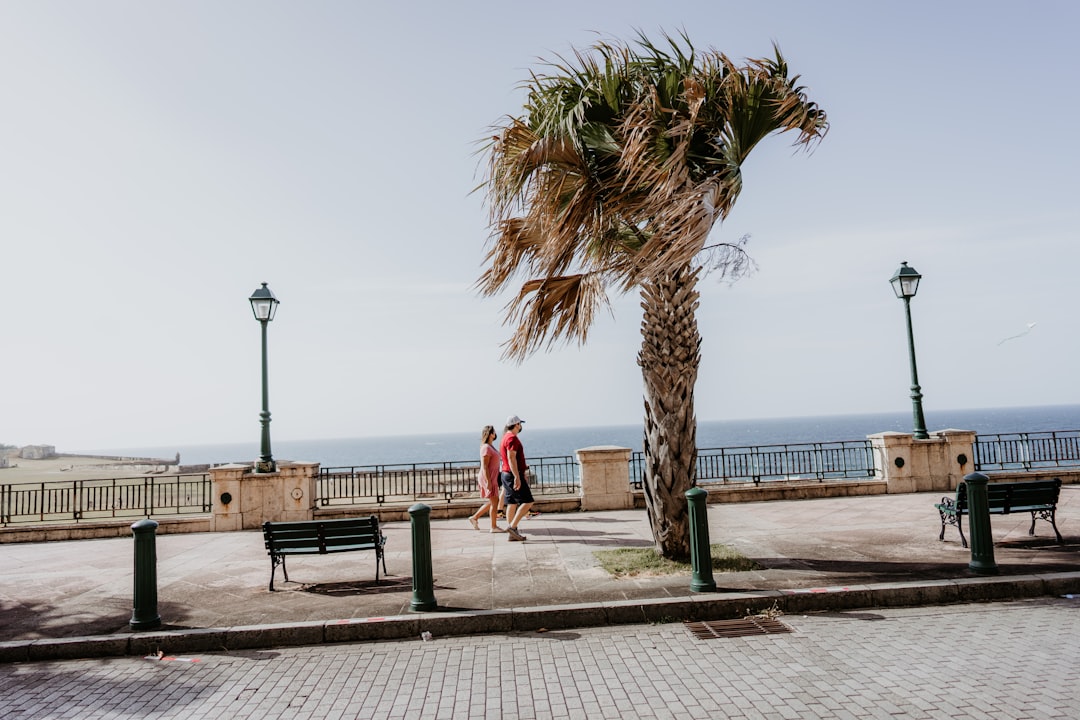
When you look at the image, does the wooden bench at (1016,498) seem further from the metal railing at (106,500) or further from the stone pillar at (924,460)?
the metal railing at (106,500)

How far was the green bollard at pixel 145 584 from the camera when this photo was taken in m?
6.16

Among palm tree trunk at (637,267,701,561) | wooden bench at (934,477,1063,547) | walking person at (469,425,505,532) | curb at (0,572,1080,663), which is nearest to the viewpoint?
curb at (0,572,1080,663)

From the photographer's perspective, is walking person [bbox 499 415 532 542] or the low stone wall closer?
walking person [bbox 499 415 532 542]

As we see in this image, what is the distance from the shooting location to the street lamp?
47.0 ft

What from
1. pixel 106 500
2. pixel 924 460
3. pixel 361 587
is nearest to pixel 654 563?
pixel 361 587

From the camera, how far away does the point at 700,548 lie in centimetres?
664

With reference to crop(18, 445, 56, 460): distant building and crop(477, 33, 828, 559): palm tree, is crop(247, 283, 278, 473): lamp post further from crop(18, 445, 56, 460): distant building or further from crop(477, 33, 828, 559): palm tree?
crop(18, 445, 56, 460): distant building

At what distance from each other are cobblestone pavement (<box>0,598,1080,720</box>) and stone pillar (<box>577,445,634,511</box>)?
767 cm

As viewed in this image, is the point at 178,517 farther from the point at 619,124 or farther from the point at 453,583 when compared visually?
the point at 619,124

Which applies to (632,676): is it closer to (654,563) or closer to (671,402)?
(654,563)

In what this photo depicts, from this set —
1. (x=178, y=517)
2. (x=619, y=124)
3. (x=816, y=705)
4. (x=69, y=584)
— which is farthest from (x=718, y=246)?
(x=178, y=517)

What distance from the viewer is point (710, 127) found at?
7719 mm

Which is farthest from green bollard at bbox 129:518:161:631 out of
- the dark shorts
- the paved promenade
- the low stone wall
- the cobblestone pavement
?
the low stone wall

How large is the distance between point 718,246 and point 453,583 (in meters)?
4.94
